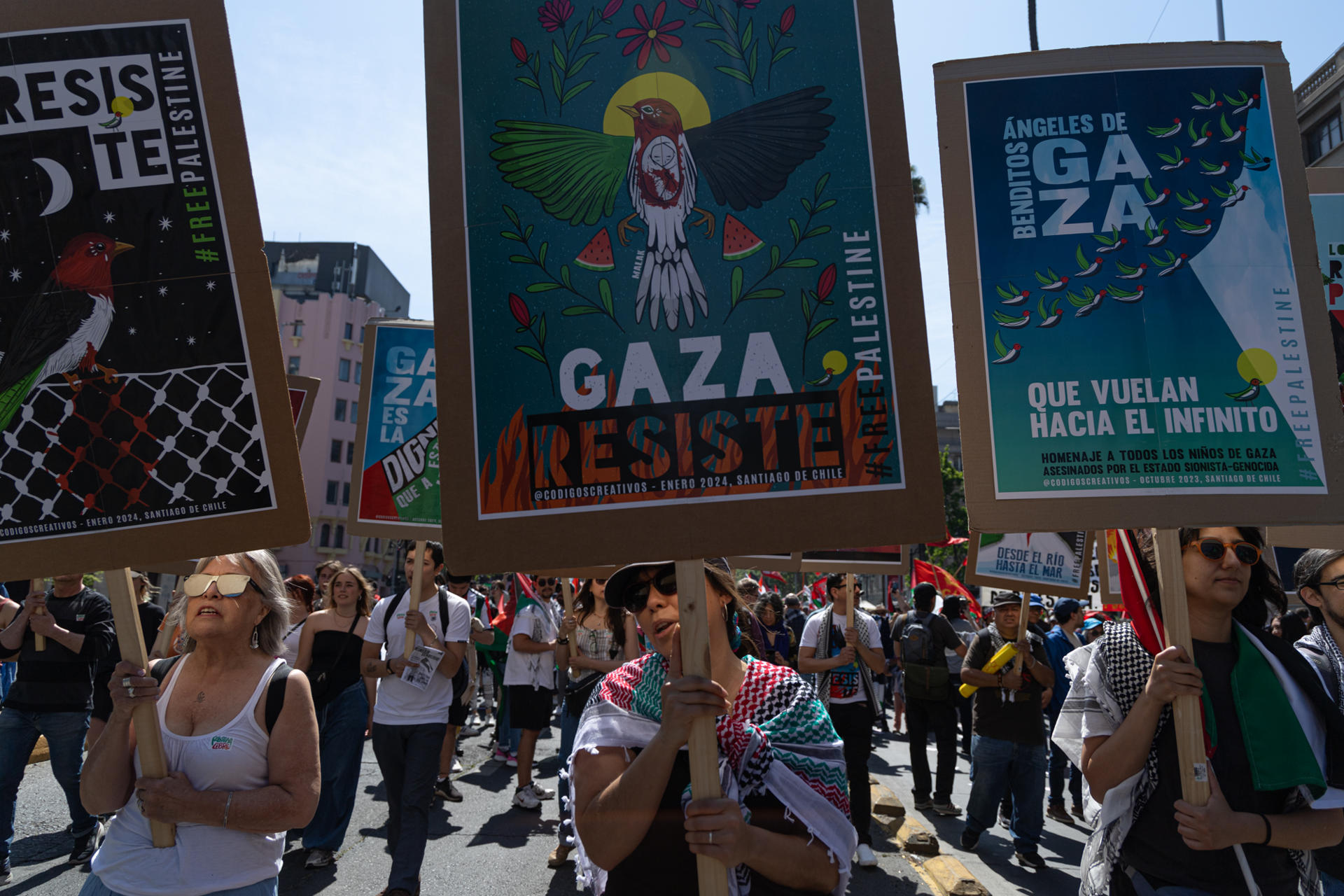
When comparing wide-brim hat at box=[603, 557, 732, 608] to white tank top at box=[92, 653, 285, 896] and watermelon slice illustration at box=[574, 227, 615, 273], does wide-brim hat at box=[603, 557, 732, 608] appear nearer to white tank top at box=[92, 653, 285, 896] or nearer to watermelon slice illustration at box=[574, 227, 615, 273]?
watermelon slice illustration at box=[574, 227, 615, 273]

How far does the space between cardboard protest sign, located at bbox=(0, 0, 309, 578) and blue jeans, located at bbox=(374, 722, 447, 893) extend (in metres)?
3.38

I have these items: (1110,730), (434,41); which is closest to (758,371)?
(434,41)

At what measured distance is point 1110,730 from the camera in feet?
10.2

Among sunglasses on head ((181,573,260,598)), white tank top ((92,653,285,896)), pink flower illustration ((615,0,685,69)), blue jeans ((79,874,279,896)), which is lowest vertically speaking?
blue jeans ((79,874,279,896))

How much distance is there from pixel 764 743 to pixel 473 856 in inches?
222

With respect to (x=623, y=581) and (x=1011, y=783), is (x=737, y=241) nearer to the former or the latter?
(x=623, y=581)

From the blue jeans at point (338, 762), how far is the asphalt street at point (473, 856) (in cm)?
23

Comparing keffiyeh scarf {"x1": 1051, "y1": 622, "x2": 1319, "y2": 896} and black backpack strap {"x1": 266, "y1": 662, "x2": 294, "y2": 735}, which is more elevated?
black backpack strap {"x1": 266, "y1": 662, "x2": 294, "y2": 735}

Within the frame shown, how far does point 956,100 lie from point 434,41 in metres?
1.72

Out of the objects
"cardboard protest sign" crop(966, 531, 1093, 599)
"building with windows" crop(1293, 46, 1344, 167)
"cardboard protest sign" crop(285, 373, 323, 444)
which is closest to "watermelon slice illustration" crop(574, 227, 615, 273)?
"cardboard protest sign" crop(285, 373, 323, 444)

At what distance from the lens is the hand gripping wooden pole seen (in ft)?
7.41

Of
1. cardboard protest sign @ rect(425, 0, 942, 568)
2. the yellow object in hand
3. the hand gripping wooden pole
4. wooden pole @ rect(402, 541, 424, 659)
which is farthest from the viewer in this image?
the yellow object in hand

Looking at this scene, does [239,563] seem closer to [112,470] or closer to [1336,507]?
[112,470]

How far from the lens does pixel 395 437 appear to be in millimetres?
6480
